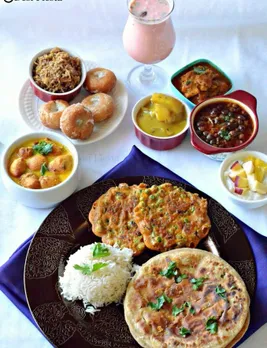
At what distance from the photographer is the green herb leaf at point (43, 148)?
281 centimetres

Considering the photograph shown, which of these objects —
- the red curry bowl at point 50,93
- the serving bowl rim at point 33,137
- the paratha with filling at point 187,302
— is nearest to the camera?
the paratha with filling at point 187,302

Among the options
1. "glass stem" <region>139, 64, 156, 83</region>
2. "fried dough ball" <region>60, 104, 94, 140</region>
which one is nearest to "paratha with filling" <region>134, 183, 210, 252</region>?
"fried dough ball" <region>60, 104, 94, 140</region>

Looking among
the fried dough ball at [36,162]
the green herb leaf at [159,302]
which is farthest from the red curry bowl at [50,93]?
the green herb leaf at [159,302]

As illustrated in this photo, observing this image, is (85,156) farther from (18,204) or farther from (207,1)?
(207,1)

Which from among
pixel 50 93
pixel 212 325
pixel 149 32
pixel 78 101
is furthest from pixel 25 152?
pixel 212 325

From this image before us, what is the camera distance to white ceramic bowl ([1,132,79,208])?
268 cm

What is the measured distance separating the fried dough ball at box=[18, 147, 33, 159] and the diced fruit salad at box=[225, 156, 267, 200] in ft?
3.13

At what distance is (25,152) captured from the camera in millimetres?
2801

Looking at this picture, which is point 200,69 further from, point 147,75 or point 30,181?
point 30,181

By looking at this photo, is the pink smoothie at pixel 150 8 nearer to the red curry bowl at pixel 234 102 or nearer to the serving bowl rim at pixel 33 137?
the red curry bowl at pixel 234 102

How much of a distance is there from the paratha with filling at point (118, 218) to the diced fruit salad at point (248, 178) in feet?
1.44

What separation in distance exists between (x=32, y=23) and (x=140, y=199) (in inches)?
58.7

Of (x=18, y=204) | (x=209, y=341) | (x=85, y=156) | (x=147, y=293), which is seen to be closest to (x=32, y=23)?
(x=85, y=156)

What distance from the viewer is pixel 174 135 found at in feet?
9.64
